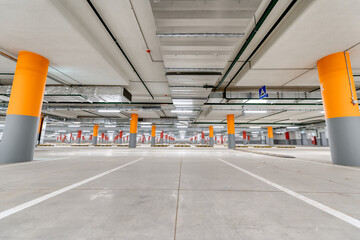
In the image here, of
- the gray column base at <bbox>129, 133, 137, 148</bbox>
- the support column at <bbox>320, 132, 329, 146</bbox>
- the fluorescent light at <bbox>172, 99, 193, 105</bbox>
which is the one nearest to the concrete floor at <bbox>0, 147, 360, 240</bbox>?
the fluorescent light at <bbox>172, 99, 193, 105</bbox>

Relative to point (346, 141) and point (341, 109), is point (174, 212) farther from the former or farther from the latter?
point (341, 109)

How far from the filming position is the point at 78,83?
8898 mm

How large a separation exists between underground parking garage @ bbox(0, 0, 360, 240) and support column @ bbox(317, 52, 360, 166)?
0.11 feet

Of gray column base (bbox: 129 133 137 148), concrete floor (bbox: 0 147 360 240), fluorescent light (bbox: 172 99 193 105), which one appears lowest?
concrete floor (bbox: 0 147 360 240)

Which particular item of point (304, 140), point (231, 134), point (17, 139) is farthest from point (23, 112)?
point (304, 140)

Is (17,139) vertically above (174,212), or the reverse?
(17,139)

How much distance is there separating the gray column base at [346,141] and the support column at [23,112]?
10.2 metres

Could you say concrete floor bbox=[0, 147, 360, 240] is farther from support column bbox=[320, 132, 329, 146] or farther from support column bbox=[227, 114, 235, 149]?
support column bbox=[320, 132, 329, 146]

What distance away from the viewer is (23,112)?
4945mm

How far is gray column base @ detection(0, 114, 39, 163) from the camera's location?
475 cm

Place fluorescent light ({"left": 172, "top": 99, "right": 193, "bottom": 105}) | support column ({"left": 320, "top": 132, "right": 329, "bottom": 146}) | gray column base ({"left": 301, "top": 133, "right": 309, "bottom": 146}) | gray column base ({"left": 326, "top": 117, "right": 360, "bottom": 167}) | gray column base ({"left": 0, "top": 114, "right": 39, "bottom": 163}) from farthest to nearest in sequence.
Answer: gray column base ({"left": 301, "top": 133, "right": 309, "bottom": 146}), support column ({"left": 320, "top": 132, "right": 329, "bottom": 146}), fluorescent light ({"left": 172, "top": 99, "right": 193, "bottom": 105}), gray column base ({"left": 0, "top": 114, "right": 39, "bottom": 163}), gray column base ({"left": 326, "top": 117, "right": 360, "bottom": 167})

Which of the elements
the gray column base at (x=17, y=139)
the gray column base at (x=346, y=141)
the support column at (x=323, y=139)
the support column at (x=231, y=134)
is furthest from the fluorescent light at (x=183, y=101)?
the support column at (x=323, y=139)

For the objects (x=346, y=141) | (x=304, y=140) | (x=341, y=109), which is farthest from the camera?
(x=304, y=140)

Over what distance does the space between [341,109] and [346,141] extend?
1.03 meters
